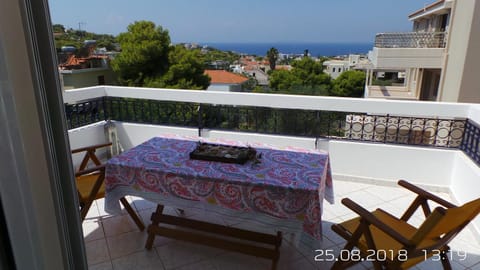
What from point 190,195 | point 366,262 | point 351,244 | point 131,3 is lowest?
point 366,262

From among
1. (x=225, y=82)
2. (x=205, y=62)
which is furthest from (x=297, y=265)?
(x=225, y=82)

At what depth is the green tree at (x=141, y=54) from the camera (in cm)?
1611

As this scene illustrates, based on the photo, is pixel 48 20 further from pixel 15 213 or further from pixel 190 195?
pixel 190 195

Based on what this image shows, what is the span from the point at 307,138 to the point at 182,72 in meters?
13.3

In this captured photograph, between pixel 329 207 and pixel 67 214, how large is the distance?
2.95 m

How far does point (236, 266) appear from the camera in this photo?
236 cm

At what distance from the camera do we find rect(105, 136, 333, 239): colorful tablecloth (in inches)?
77.9

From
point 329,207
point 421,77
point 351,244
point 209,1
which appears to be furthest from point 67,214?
point 209,1

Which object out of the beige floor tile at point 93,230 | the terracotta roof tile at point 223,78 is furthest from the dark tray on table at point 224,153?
the terracotta roof tile at point 223,78

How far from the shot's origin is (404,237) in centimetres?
175

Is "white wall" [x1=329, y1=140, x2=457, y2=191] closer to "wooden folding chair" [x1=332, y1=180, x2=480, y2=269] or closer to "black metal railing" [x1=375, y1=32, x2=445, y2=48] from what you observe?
"wooden folding chair" [x1=332, y1=180, x2=480, y2=269]

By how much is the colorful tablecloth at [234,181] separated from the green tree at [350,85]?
79.5 feet

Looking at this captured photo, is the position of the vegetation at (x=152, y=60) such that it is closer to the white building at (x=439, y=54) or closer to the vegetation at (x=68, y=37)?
the white building at (x=439, y=54)

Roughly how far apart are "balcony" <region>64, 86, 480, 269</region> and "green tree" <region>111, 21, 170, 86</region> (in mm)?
12383
